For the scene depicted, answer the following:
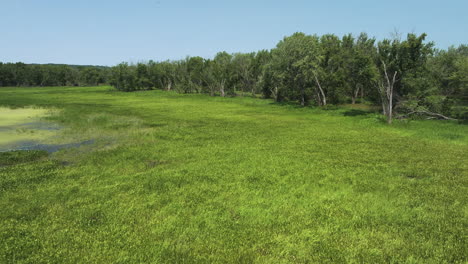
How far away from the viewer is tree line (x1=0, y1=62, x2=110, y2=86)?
13788 cm

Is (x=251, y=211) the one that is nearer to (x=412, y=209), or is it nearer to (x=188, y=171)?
(x=188, y=171)

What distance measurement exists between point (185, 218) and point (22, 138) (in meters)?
21.6

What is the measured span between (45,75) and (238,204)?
179 m

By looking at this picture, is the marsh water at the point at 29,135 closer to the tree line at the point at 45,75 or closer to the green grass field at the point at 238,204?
the green grass field at the point at 238,204

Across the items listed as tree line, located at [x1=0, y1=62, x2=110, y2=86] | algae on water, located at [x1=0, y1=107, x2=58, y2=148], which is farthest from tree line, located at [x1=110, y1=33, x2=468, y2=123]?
tree line, located at [x1=0, y1=62, x2=110, y2=86]

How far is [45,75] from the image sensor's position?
144 meters

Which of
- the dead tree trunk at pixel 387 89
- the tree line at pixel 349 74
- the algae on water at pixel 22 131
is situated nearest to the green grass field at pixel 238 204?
the algae on water at pixel 22 131

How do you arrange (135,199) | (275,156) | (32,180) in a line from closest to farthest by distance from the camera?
(135,199), (32,180), (275,156)

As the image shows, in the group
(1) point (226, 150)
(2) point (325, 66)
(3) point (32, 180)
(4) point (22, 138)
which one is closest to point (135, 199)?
(3) point (32, 180)

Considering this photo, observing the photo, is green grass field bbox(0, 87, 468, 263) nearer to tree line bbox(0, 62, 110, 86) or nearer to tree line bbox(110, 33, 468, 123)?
tree line bbox(110, 33, 468, 123)

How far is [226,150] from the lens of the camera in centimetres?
1747

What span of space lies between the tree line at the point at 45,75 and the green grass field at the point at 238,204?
129 meters

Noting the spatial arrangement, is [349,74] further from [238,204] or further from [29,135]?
[29,135]

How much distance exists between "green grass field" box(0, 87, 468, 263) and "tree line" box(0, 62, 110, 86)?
128773 millimetres
